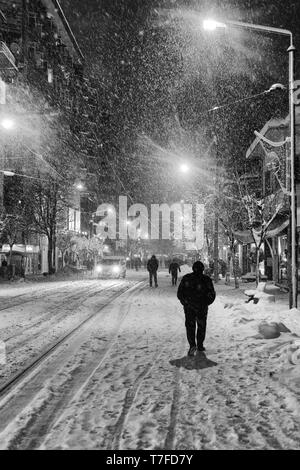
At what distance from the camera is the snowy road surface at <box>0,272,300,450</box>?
4.31m

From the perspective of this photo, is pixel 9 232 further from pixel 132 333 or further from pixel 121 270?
pixel 132 333

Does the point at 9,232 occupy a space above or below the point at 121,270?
above

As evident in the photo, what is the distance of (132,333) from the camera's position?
10453mm

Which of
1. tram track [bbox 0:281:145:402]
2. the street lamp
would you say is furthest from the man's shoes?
the street lamp

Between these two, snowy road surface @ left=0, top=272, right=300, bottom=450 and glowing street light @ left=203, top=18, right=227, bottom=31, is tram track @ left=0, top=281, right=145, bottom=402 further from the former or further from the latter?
glowing street light @ left=203, top=18, right=227, bottom=31

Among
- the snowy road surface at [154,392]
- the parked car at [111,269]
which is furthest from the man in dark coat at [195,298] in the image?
the parked car at [111,269]

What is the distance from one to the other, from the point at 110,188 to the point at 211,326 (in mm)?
107199

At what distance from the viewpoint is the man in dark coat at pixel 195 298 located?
778 cm

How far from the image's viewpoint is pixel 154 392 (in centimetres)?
579

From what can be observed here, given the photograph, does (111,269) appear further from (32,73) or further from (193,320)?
(32,73)

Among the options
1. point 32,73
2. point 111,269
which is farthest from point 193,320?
point 32,73

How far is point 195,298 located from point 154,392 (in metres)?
2.33

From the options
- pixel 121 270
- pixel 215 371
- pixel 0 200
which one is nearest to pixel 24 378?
pixel 215 371

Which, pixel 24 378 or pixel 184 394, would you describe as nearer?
pixel 184 394
